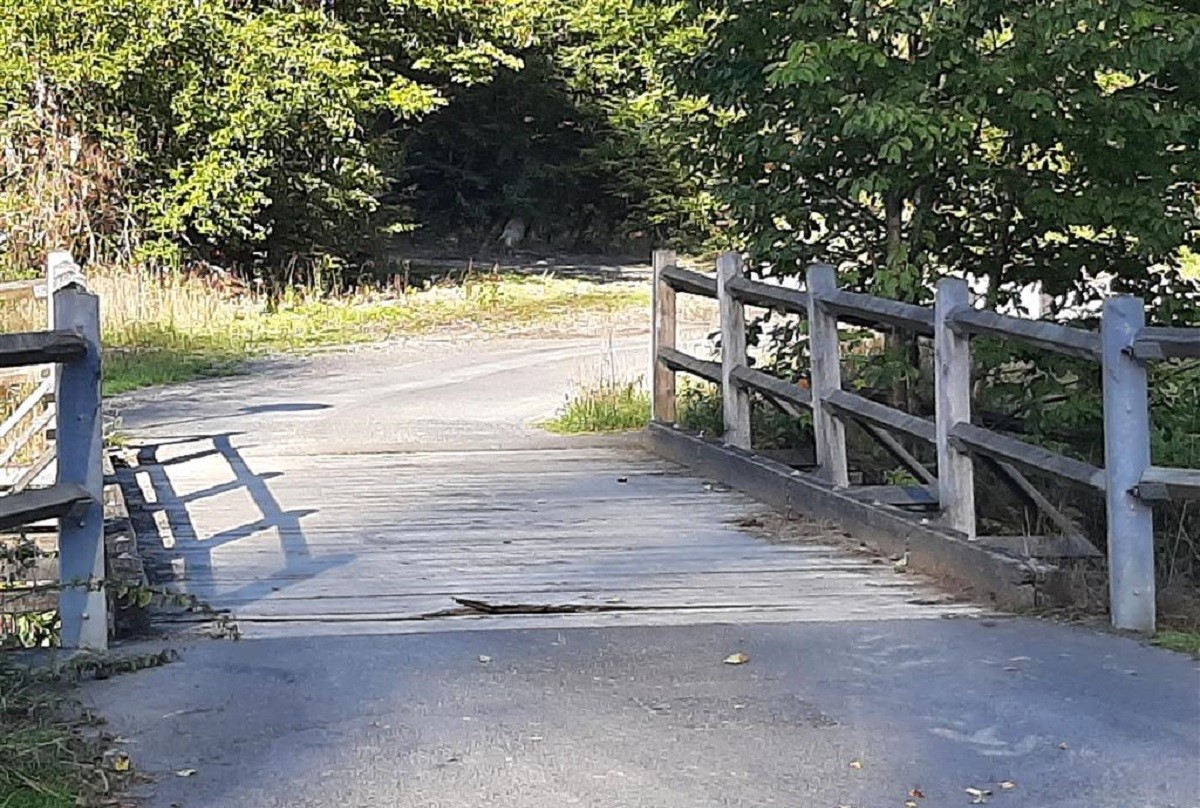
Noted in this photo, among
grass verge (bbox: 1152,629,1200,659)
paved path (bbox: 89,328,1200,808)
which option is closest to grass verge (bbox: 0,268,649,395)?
paved path (bbox: 89,328,1200,808)

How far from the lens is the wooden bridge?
5.79 m

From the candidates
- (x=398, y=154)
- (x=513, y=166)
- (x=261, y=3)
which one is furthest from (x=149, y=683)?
(x=513, y=166)

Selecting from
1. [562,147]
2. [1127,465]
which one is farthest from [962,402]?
[562,147]

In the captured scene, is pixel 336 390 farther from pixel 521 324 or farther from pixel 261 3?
pixel 261 3

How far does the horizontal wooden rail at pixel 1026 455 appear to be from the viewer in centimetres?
607

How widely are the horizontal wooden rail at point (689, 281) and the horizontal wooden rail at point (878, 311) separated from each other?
5.33 feet

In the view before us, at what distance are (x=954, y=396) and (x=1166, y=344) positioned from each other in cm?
147

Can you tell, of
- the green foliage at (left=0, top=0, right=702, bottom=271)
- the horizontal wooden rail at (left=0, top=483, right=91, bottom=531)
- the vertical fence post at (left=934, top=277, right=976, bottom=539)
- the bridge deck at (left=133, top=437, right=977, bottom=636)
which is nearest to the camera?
the horizontal wooden rail at (left=0, top=483, right=91, bottom=531)

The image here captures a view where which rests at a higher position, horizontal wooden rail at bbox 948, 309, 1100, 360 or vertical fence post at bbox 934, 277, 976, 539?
horizontal wooden rail at bbox 948, 309, 1100, 360

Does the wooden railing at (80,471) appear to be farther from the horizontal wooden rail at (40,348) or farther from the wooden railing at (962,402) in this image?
the wooden railing at (962,402)

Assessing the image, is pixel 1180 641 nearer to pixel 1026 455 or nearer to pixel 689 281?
pixel 1026 455

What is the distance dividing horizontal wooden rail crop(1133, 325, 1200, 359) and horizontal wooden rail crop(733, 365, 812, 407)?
304 centimetres

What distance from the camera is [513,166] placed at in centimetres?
3681

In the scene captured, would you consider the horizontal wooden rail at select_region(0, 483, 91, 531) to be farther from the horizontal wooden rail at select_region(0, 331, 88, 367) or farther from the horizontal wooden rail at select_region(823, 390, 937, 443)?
the horizontal wooden rail at select_region(823, 390, 937, 443)
